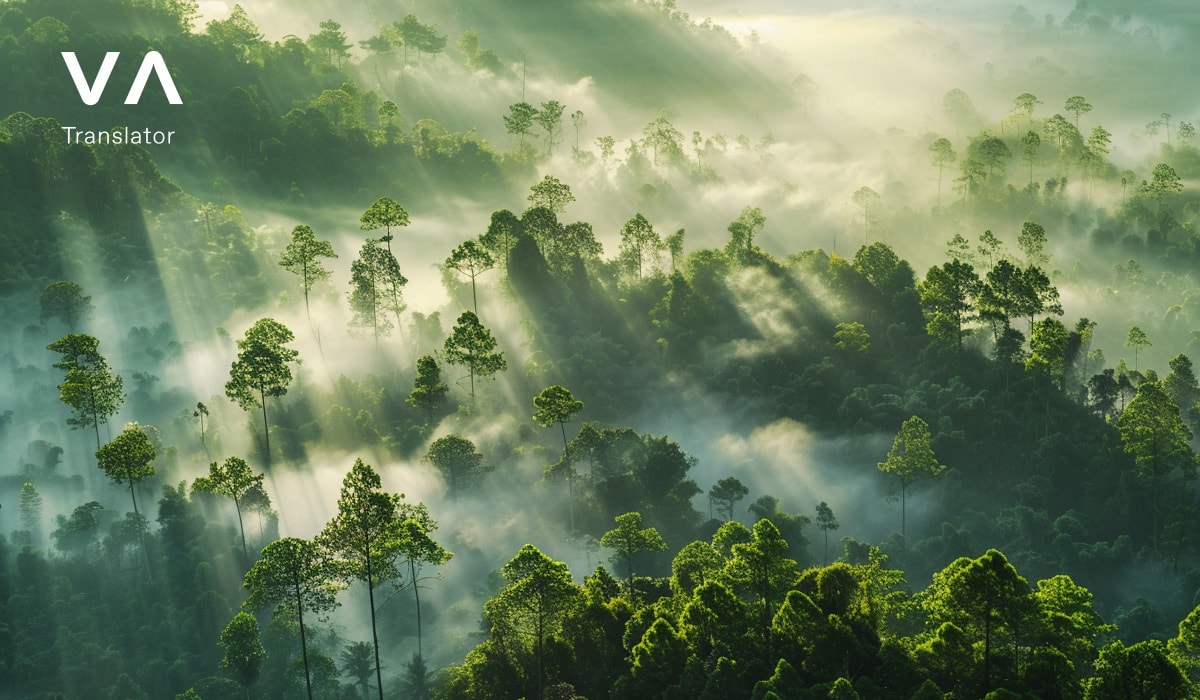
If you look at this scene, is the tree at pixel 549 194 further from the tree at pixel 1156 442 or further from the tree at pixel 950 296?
the tree at pixel 1156 442

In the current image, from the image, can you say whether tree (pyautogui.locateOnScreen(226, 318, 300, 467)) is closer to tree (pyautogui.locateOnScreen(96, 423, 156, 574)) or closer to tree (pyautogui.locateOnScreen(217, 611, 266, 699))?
tree (pyautogui.locateOnScreen(96, 423, 156, 574))

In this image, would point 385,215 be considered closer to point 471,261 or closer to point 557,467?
point 471,261

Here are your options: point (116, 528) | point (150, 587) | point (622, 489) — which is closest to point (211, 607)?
point (150, 587)

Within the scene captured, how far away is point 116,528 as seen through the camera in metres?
119

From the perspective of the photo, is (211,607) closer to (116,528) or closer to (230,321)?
(116,528)

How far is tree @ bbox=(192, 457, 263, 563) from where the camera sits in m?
111

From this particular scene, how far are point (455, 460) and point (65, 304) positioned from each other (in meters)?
54.2

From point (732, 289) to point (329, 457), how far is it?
55.7 m

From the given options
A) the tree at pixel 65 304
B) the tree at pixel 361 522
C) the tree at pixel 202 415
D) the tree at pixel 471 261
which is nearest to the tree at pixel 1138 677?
the tree at pixel 361 522

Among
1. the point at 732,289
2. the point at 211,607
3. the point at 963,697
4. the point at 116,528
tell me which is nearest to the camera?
the point at 963,697

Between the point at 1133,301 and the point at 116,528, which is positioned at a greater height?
the point at 1133,301

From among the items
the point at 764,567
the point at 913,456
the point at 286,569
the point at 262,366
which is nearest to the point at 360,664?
the point at 286,569

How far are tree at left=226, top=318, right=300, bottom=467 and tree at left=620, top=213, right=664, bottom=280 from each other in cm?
4782

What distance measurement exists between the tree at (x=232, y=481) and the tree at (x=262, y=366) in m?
10.4
